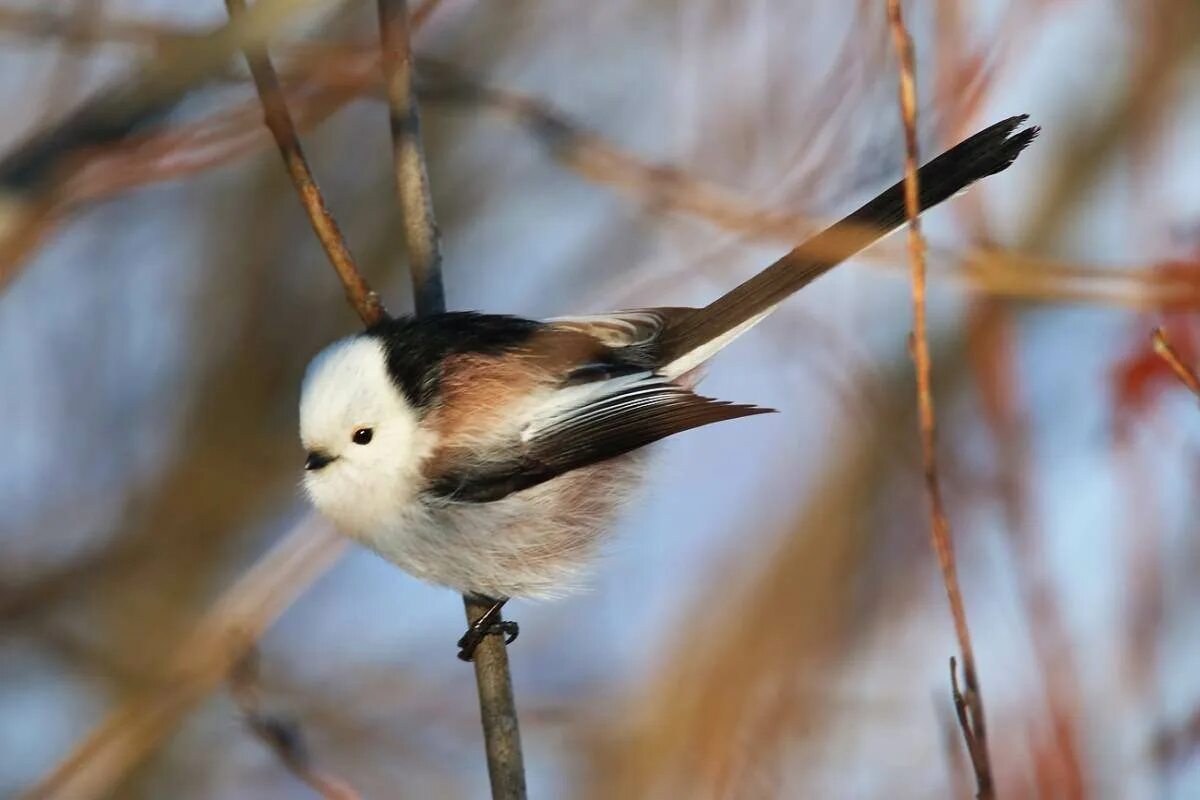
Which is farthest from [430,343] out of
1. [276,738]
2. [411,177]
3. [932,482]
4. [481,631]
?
[932,482]

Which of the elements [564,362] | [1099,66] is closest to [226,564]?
[564,362]

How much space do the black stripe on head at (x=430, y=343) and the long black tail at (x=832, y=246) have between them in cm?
40

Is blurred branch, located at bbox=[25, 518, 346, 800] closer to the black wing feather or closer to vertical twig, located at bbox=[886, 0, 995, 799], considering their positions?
the black wing feather

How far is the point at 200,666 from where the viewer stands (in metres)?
2.73

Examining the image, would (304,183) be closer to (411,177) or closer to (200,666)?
(411,177)

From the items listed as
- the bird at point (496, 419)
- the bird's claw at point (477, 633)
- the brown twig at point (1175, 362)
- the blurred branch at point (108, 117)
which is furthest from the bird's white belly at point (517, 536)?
the brown twig at point (1175, 362)

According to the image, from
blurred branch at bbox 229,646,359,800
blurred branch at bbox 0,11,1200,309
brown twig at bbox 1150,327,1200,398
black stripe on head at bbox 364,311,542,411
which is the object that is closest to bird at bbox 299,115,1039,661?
black stripe on head at bbox 364,311,542,411

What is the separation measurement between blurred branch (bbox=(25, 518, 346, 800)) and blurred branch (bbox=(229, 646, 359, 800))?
0.12 ft

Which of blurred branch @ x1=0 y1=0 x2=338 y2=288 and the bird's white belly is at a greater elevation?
the bird's white belly

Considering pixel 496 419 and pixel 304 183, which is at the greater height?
pixel 304 183

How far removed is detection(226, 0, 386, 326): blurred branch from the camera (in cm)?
232

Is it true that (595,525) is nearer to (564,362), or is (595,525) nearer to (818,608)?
(564,362)

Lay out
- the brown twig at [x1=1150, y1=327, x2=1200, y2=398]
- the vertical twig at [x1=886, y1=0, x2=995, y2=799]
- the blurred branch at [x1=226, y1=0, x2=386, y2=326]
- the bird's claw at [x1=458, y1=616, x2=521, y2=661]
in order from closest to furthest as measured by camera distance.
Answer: the vertical twig at [x1=886, y1=0, x2=995, y2=799]
the brown twig at [x1=1150, y1=327, x2=1200, y2=398]
the blurred branch at [x1=226, y1=0, x2=386, y2=326]
the bird's claw at [x1=458, y1=616, x2=521, y2=661]

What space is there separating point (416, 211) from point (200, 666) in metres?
1.04
